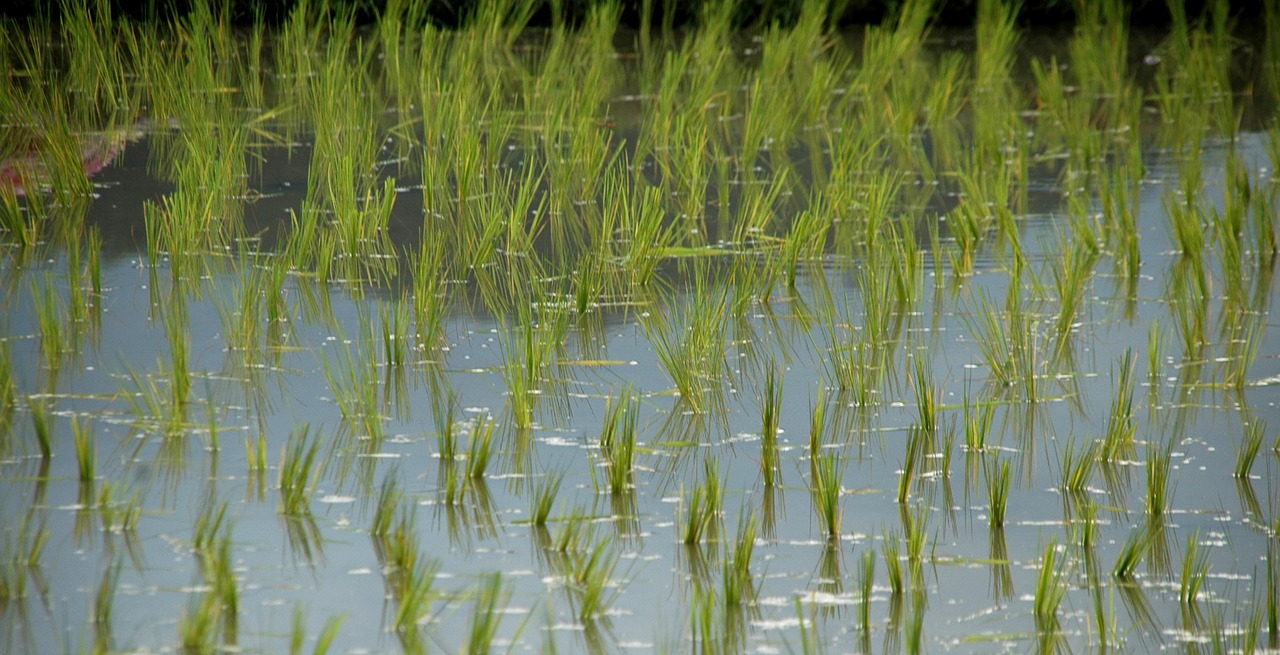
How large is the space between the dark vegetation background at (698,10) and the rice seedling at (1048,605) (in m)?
4.29

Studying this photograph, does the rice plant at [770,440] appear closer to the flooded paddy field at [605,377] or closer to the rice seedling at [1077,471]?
the flooded paddy field at [605,377]

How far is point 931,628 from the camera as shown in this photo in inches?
74.2

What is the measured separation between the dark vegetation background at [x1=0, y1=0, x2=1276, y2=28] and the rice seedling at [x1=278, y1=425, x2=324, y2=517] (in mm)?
3733

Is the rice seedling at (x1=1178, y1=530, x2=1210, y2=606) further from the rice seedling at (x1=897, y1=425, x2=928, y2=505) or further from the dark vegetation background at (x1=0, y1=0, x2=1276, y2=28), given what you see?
the dark vegetation background at (x1=0, y1=0, x2=1276, y2=28)

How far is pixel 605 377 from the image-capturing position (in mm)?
2725

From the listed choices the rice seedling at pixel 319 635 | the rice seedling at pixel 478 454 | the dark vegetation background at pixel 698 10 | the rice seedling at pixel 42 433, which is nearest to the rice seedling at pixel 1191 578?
the rice seedling at pixel 478 454

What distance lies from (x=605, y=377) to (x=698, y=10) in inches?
178

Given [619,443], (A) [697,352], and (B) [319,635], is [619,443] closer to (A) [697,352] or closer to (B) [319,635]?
(A) [697,352]

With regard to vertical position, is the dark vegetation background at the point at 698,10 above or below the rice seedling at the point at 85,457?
above

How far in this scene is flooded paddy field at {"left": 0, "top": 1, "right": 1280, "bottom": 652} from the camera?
75.0 inches

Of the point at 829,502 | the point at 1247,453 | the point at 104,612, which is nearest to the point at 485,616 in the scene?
the point at 104,612

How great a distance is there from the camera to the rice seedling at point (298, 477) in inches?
81.7

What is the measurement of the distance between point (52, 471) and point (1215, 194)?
328 cm

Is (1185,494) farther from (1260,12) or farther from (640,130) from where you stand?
(1260,12)
